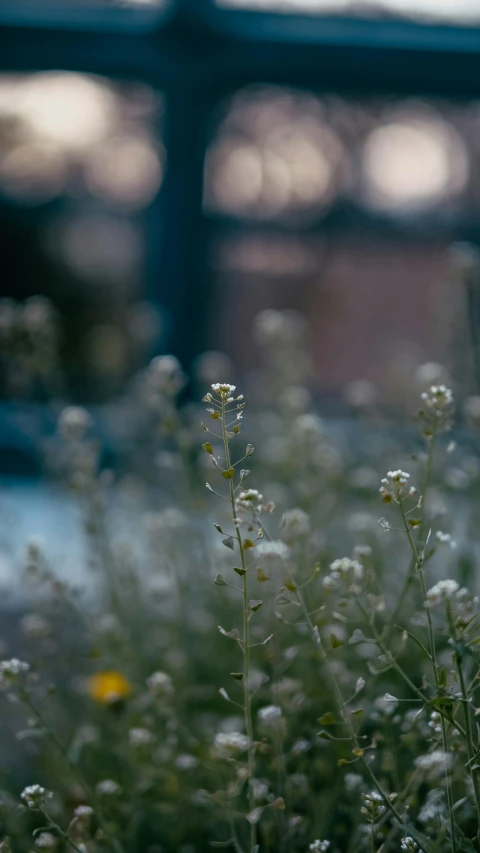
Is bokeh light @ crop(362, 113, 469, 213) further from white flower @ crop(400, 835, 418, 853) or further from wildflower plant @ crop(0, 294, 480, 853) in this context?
white flower @ crop(400, 835, 418, 853)

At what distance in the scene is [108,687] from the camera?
60.6 inches

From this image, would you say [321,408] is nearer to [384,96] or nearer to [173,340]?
[173,340]

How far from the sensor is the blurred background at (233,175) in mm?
3266

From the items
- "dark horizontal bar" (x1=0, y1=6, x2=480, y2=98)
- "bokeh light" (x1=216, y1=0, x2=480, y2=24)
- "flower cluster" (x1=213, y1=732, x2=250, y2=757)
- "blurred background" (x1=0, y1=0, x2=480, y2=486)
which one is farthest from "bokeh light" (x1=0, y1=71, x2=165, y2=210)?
"flower cluster" (x1=213, y1=732, x2=250, y2=757)

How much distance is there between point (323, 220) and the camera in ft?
11.6

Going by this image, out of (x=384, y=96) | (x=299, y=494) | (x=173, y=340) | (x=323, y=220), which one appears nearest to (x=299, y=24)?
(x=384, y=96)

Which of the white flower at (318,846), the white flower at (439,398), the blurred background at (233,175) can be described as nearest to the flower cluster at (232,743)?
the white flower at (318,846)

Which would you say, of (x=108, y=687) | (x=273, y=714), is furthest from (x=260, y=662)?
(x=273, y=714)

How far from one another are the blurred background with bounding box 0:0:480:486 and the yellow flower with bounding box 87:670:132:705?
1.75 metres

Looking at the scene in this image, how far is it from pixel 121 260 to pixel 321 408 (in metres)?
1.00

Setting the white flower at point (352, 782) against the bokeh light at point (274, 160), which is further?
the bokeh light at point (274, 160)

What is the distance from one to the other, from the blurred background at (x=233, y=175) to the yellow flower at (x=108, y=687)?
175 centimetres

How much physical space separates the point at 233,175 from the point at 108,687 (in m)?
2.45

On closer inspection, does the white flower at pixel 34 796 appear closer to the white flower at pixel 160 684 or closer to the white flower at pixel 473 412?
the white flower at pixel 160 684
